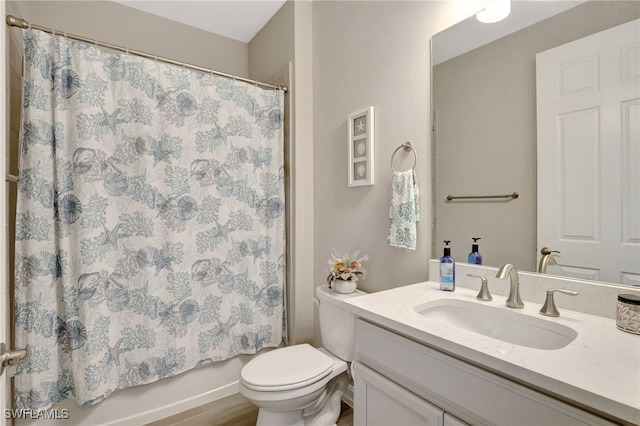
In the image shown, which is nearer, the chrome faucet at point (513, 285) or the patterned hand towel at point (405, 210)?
the chrome faucet at point (513, 285)

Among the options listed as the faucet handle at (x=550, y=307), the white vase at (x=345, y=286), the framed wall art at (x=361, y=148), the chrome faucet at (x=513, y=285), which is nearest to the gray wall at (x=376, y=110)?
the framed wall art at (x=361, y=148)

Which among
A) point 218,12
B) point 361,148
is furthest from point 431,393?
point 218,12

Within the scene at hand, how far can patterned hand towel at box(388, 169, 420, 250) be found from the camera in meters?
1.41

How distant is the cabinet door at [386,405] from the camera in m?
0.83

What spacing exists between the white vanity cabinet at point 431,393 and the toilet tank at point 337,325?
0.48 metres

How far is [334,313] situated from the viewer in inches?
63.7

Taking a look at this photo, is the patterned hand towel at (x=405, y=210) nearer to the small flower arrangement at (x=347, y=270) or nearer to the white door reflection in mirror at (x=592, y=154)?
the small flower arrangement at (x=347, y=270)

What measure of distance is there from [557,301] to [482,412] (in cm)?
54

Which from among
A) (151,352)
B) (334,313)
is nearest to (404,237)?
(334,313)

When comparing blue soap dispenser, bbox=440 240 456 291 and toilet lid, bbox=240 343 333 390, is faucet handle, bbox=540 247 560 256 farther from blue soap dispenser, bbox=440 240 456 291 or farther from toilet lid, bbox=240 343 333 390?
toilet lid, bbox=240 343 333 390

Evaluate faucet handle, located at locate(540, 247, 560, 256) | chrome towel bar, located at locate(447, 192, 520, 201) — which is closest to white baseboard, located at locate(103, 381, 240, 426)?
chrome towel bar, located at locate(447, 192, 520, 201)

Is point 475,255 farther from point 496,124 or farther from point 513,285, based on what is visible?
point 496,124

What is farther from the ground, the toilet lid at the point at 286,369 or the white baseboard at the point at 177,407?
the toilet lid at the point at 286,369

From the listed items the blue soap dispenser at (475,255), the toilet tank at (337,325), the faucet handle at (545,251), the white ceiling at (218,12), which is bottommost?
the toilet tank at (337,325)
